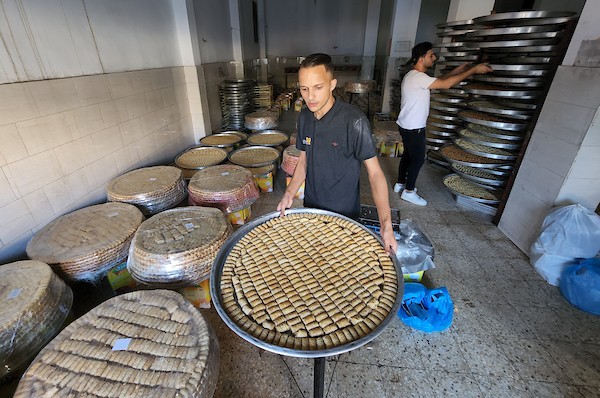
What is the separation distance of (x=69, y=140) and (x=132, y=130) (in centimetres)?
83

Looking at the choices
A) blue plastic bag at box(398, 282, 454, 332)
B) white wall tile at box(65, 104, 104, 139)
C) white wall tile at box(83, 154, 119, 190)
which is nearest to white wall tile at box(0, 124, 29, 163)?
white wall tile at box(65, 104, 104, 139)

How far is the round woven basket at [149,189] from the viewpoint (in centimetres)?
240

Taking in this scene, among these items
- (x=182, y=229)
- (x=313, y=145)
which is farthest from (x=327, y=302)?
(x=182, y=229)

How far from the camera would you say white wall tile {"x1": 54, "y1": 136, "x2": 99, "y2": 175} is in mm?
2246

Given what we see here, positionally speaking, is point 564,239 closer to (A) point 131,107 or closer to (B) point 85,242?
(B) point 85,242

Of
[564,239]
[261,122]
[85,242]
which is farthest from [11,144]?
[564,239]

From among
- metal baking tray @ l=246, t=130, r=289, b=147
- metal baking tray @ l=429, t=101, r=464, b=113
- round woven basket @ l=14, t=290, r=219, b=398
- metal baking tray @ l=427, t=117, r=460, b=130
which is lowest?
metal baking tray @ l=246, t=130, r=289, b=147

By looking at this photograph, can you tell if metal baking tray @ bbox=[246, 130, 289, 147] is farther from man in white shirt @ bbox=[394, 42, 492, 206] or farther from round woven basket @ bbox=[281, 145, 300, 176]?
man in white shirt @ bbox=[394, 42, 492, 206]

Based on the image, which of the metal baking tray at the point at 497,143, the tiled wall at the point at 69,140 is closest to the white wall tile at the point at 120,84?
the tiled wall at the point at 69,140

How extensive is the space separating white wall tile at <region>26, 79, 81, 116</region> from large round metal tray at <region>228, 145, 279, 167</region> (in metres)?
1.65

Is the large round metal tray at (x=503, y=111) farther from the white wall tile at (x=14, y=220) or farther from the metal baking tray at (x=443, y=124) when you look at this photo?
the white wall tile at (x=14, y=220)

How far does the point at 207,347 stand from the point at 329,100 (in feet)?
4.32

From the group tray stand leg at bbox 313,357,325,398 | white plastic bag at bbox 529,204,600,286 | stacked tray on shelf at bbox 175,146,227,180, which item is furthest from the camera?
stacked tray on shelf at bbox 175,146,227,180

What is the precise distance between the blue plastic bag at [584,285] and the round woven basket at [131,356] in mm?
2547
